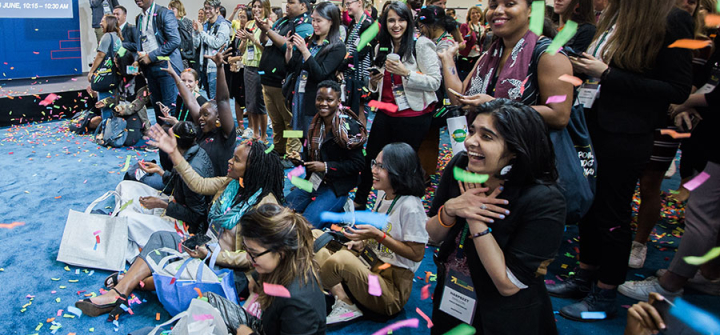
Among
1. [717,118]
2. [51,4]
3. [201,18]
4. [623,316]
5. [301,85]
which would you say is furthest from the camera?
[201,18]

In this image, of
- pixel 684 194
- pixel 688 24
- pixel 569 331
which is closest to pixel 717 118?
pixel 688 24

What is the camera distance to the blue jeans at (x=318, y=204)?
3.19m

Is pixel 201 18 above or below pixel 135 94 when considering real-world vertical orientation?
above

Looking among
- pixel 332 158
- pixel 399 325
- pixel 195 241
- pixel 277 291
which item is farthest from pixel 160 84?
pixel 277 291

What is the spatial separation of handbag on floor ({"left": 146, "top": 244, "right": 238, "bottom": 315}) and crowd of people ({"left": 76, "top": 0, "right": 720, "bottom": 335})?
0.11 metres

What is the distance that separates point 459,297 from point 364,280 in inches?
30.5

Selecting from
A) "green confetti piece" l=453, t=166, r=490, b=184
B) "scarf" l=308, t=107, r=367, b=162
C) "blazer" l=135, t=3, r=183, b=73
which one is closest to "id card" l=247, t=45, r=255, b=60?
"blazer" l=135, t=3, r=183, b=73

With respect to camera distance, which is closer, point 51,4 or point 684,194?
point 684,194

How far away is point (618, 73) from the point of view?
2.08 m

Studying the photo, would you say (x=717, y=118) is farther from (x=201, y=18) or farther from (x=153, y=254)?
(x=201, y=18)

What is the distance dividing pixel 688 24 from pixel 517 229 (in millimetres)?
1241

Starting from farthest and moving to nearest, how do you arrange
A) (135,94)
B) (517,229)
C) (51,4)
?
(51,4) < (135,94) < (517,229)

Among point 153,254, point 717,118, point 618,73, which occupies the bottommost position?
point 153,254

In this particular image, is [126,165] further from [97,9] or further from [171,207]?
[97,9]
